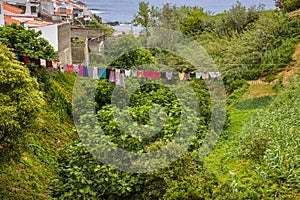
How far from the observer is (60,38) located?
60.3 ft

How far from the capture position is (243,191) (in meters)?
6.48

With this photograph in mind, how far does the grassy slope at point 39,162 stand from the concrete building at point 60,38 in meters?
3.83

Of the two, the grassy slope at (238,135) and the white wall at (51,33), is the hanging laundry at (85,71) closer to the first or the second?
the white wall at (51,33)

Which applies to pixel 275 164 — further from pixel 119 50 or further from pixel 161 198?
pixel 119 50

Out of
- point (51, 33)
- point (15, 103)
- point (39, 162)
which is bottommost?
point (39, 162)

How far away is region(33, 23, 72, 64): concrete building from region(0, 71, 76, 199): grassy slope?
3.83 metres

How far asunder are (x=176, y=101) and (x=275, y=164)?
376 centimetres

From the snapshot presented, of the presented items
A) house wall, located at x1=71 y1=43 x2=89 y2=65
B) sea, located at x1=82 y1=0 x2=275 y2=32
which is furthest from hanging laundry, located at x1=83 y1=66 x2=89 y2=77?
sea, located at x1=82 y1=0 x2=275 y2=32

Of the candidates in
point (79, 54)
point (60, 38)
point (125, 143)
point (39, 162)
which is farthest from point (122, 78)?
point (79, 54)

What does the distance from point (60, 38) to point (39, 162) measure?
9547 millimetres

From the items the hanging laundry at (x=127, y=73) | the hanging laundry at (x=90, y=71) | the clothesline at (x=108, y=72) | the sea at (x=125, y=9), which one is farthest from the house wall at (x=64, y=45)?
the sea at (x=125, y=9)

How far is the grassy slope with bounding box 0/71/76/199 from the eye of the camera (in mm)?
8648

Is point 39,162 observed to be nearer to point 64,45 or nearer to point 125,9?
point 64,45

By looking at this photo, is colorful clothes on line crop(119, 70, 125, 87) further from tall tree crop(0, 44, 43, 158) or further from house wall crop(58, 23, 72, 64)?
house wall crop(58, 23, 72, 64)
